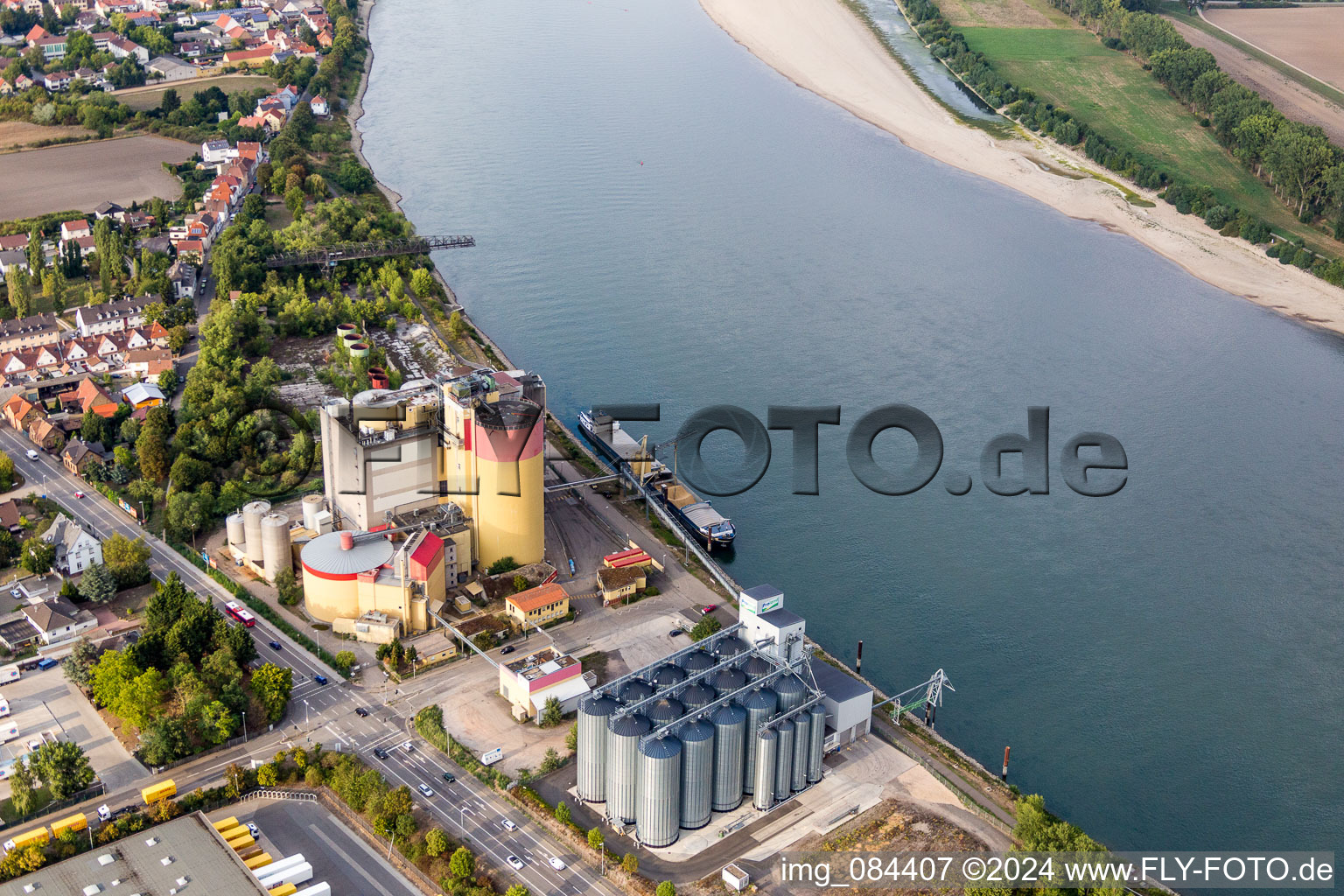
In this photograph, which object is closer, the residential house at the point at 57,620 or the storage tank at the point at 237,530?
the residential house at the point at 57,620

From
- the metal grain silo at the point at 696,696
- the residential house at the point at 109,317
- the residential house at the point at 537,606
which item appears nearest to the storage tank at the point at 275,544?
the residential house at the point at 537,606

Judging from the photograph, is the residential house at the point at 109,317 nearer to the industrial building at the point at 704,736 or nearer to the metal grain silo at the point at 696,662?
the metal grain silo at the point at 696,662

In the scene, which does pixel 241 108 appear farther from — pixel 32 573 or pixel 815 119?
pixel 32 573

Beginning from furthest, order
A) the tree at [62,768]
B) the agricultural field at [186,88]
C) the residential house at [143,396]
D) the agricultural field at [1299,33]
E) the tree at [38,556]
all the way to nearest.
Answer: the agricultural field at [1299,33] → the agricultural field at [186,88] → the residential house at [143,396] → the tree at [38,556] → the tree at [62,768]

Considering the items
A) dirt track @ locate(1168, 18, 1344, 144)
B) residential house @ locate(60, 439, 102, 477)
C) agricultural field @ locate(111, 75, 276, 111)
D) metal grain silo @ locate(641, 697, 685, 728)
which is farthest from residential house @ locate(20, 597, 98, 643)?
dirt track @ locate(1168, 18, 1344, 144)

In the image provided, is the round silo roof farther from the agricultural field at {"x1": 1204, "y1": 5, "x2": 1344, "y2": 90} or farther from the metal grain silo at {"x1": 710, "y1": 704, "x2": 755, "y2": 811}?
the agricultural field at {"x1": 1204, "y1": 5, "x2": 1344, "y2": 90}

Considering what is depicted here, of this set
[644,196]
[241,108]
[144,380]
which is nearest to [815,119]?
[644,196]

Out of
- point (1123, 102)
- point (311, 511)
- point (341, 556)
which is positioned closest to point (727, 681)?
point (341, 556)
